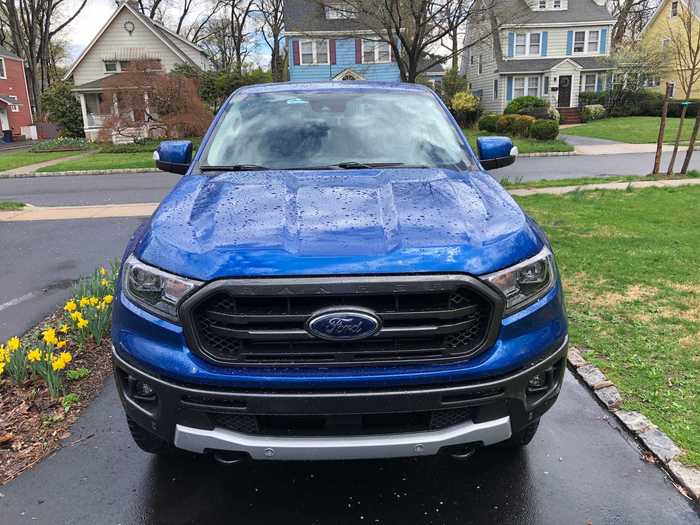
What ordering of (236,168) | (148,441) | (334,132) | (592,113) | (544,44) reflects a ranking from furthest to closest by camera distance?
(544,44) < (592,113) < (334,132) < (236,168) < (148,441)

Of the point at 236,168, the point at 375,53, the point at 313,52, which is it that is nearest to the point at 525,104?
the point at 375,53

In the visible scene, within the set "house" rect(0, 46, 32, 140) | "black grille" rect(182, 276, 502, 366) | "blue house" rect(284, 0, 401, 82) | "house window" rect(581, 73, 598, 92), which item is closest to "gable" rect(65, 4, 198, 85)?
"blue house" rect(284, 0, 401, 82)

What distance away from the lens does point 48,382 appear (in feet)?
11.6

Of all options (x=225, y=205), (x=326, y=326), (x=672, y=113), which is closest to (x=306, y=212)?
(x=225, y=205)

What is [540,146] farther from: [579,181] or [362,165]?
[362,165]

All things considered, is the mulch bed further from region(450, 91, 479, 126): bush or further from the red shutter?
the red shutter

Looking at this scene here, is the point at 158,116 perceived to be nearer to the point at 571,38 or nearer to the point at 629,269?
the point at 629,269

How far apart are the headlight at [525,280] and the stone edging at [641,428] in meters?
1.25

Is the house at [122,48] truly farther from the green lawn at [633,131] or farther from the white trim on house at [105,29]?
the green lawn at [633,131]

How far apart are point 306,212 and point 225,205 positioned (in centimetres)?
40

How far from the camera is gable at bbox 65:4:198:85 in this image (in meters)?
34.8

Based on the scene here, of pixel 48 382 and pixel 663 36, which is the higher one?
pixel 663 36

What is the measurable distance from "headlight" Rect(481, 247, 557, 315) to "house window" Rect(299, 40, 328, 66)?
34325 millimetres

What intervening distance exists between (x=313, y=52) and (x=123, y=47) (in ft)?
38.4
